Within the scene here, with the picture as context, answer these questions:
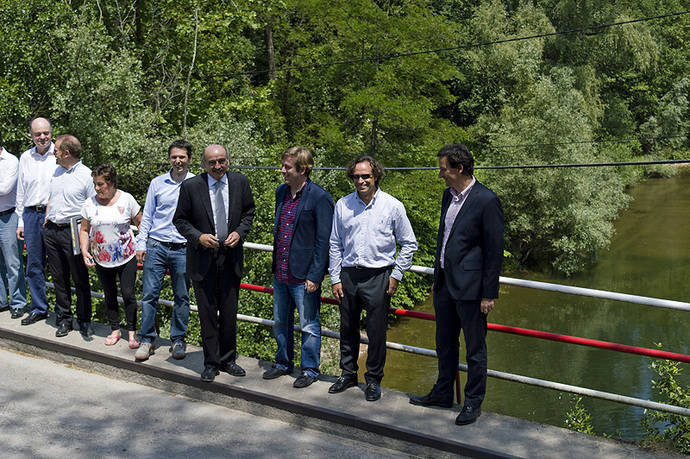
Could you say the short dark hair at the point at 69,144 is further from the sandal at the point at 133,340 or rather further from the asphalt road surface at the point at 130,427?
the asphalt road surface at the point at 130,427

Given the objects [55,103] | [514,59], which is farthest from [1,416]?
[514,59]

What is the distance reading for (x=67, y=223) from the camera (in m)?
6.31

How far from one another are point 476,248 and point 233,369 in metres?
2.10

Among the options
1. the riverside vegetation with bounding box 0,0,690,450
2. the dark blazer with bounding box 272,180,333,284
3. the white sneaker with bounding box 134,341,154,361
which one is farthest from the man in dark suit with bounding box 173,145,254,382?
the riverside vegetation with bounding box 0,0,690,450

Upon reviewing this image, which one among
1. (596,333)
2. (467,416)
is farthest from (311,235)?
(596,333)

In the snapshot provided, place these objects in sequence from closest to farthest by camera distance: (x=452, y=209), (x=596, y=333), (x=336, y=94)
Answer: (x=452, y=209)
(x=596, y=333)
(x=336, y=94)

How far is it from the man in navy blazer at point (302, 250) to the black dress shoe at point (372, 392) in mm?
463

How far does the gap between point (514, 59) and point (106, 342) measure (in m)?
31.3

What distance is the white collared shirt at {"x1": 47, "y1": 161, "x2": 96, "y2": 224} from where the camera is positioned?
246 inches

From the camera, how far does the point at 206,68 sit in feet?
79.6

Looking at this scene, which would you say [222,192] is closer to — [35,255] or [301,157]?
[301,157]

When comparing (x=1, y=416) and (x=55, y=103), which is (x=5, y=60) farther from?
(x=1, y=416)

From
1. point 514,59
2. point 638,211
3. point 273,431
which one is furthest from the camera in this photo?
point 638,211

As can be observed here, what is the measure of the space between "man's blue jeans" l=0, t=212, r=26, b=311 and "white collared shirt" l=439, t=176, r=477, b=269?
4281 mm
